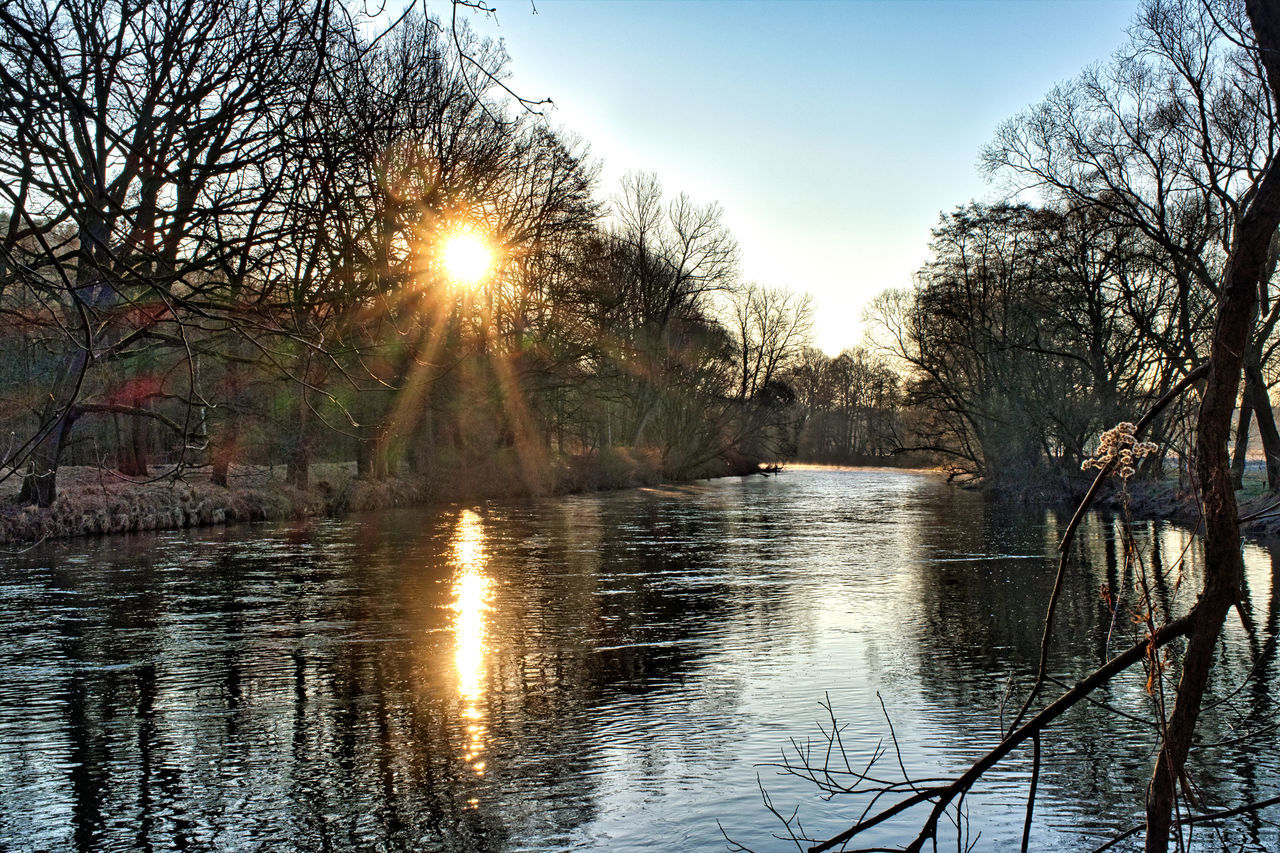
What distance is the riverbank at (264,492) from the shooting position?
20250 millimetres

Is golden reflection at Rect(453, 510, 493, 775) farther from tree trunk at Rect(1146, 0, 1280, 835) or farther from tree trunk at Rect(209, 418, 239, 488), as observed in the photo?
tree trunk at Rect(209, 418, 239, 488)

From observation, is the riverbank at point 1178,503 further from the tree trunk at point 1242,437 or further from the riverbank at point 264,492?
the riverbank at point 264,492

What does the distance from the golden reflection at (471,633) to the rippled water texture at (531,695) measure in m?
0.05

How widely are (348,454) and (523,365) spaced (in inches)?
389

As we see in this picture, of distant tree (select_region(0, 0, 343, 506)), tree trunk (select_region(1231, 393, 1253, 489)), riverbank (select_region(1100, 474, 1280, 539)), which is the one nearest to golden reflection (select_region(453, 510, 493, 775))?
distant tree (select_region(0, 0, 343, 506))

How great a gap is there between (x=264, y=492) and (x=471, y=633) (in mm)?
16517

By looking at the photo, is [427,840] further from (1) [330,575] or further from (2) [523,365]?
(2) [523,365]

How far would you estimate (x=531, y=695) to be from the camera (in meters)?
8.49

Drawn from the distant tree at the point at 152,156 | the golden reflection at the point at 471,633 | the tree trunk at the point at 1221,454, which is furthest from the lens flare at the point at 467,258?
the tree trunk at the point at 1221,454

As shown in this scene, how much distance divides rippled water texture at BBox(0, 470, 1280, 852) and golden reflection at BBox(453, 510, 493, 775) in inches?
1.9

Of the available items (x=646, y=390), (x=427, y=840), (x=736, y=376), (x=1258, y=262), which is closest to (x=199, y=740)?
(x=427, y=840)

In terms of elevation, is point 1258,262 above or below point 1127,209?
below

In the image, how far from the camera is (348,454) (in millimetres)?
40219

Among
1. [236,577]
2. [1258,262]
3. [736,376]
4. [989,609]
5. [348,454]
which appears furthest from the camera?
[736,376]
